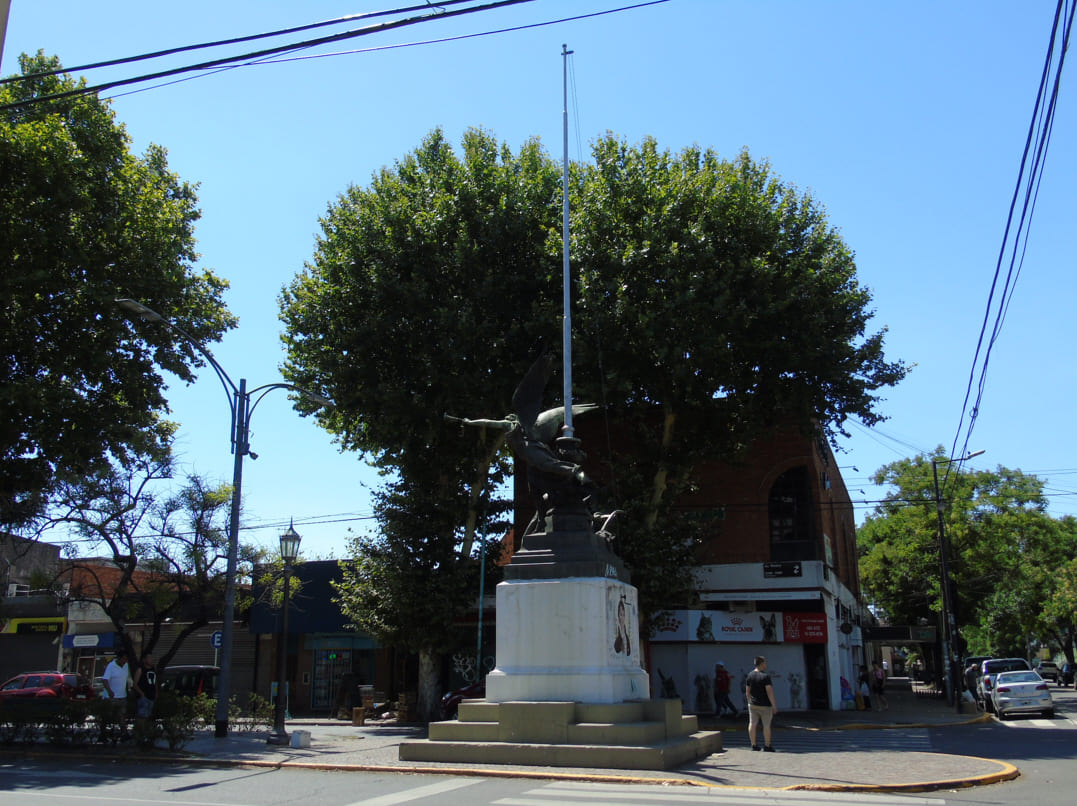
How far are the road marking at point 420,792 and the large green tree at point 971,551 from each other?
37359mm

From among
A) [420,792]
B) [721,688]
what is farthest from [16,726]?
[721,688]

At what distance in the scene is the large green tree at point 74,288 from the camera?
20.7m

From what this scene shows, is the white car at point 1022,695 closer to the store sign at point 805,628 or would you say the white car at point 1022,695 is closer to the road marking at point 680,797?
the store sign at point 805,628

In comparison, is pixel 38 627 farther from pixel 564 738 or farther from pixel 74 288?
pixel 564 738

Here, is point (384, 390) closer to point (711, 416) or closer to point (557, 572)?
point (711, 416)

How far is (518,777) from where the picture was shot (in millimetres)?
11016

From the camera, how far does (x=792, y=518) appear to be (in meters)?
31.5

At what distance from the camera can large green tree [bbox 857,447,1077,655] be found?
4400 cm

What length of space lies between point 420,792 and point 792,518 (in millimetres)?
24107

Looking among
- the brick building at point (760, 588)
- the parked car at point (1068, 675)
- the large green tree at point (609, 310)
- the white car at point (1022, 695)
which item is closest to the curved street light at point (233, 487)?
the large green tree at point (609, 310)

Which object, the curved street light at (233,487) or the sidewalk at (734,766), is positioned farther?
the curved street light at (233,487)

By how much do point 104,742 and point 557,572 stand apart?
8.30m

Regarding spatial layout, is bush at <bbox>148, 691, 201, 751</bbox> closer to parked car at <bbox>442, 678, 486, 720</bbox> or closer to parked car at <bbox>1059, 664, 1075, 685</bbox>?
parked car at <bbox>442, 678, 486, 720</bbox>

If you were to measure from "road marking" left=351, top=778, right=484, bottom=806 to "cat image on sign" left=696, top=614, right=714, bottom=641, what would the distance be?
1893 cm
